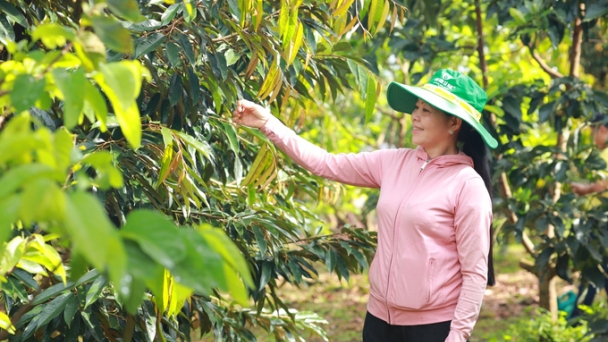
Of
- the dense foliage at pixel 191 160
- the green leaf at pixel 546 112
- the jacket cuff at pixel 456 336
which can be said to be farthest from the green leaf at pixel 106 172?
the green leaf at pixel 546 112

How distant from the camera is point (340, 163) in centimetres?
234

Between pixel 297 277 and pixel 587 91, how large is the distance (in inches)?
69.3

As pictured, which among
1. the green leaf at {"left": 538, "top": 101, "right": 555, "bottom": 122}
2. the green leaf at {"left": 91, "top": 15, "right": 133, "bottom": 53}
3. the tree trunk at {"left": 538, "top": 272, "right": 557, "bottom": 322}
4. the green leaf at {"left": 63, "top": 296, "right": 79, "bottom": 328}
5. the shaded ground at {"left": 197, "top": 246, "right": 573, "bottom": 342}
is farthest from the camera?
the shaded ground at {"left": 197, "top": 246, "right": 573, "bottom": 342}

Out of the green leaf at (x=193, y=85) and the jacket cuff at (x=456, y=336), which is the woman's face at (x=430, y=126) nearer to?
the jacket cuff at (x=456, y=336)

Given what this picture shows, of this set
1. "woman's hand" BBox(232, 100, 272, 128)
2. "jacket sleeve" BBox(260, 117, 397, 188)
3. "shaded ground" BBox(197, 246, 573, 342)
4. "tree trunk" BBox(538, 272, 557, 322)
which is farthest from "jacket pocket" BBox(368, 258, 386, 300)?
"shaded ground" BBox(197, 246, 573, 342)

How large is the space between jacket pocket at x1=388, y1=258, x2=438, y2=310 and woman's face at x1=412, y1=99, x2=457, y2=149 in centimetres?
36

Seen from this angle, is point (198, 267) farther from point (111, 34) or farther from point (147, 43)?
point (147, 43)

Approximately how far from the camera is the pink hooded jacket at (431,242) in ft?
6.54

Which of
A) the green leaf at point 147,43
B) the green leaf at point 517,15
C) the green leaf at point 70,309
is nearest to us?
the green leaf at point 147,43

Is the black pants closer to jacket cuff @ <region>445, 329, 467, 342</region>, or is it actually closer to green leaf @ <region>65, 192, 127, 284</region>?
jacket cuff @ <region>445, 329, 467, 342</region>

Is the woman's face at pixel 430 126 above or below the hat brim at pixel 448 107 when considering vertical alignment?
Answer: below

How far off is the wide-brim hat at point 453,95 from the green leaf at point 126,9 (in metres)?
1.29

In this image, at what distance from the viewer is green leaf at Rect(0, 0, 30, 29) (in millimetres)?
1771

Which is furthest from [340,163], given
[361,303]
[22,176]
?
[361,303]
